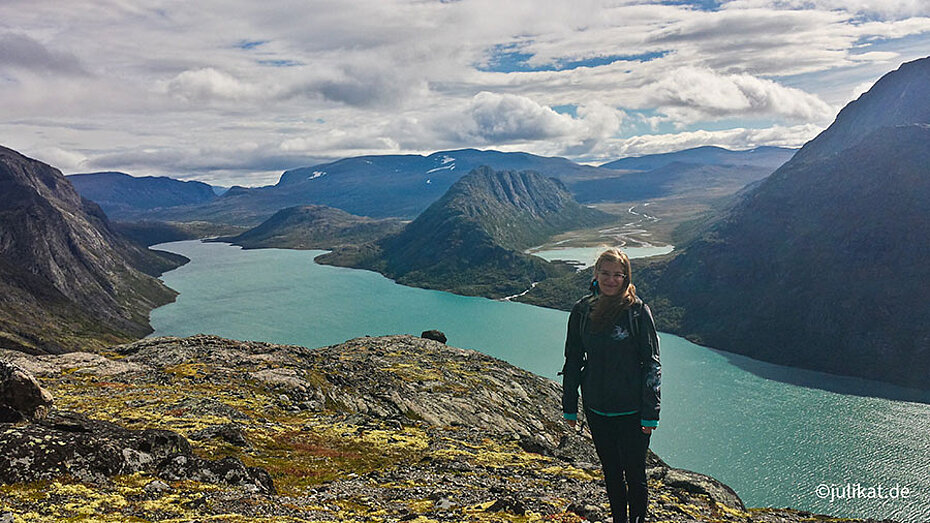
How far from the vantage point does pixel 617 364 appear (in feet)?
42.9

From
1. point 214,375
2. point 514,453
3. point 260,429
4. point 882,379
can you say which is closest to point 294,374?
point 214,375

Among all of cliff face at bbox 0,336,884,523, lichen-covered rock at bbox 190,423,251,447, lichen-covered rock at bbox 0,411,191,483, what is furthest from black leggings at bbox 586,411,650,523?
lichen-covered rock at bbox 190,423,251,447

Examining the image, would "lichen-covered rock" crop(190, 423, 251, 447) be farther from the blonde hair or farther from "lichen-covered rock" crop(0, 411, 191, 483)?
the blonde hair

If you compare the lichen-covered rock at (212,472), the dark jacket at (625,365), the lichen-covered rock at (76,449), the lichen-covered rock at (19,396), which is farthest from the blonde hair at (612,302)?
the lichen-covered rock at (19,396)

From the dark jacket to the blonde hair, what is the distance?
0.50 ft

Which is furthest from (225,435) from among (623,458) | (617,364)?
(617,364)

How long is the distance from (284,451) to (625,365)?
24.7 meters

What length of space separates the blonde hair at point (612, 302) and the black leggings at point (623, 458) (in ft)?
8.45

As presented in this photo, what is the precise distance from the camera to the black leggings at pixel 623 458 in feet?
43.9

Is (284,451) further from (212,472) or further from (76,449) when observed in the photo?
(76,449)

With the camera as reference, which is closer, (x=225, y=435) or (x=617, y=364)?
(x=617, y=364)

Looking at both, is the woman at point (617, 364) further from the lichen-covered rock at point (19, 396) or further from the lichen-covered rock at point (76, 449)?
the lichen-covered rock at point (19, 396)

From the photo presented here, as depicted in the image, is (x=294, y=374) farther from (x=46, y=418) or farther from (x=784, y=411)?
(x=784, y=411)

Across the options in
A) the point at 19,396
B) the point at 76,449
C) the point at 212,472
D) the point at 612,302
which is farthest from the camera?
the point at 212,472
